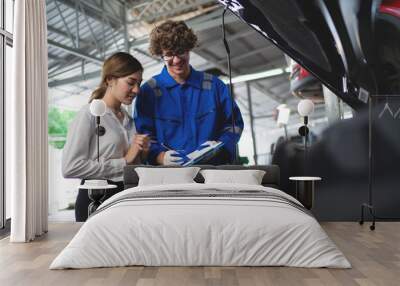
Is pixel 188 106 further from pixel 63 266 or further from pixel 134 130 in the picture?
pixel 63 266

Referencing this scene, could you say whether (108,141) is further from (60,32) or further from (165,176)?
(60,32)

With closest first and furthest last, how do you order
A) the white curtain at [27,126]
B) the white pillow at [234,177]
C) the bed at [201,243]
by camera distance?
1. the bed at [201,243]
2. the white curtain at [27,126]
3. the white pillow at [234,177]

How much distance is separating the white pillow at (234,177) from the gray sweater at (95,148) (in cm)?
111

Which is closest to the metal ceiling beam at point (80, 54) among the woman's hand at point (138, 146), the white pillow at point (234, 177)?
the woman's hand at point (138, 146)

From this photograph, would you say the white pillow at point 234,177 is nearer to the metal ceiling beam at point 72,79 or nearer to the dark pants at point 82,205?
the dark pants at point 82,205

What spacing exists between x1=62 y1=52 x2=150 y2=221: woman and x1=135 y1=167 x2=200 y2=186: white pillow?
1.24 ft

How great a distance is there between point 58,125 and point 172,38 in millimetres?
1750

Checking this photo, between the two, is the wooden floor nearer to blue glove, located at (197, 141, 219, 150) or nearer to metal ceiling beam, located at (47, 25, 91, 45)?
blue glove, located at (197, 141, 219, 150)

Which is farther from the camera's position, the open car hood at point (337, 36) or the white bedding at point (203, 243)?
the open car hood at point (337, 36)

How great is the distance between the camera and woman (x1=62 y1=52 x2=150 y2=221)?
6035 mm

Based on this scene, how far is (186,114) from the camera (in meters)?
6.05

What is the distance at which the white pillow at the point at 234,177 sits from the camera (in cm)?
561

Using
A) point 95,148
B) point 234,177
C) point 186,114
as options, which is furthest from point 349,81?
point 95,148

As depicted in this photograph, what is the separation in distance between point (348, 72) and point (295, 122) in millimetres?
895
